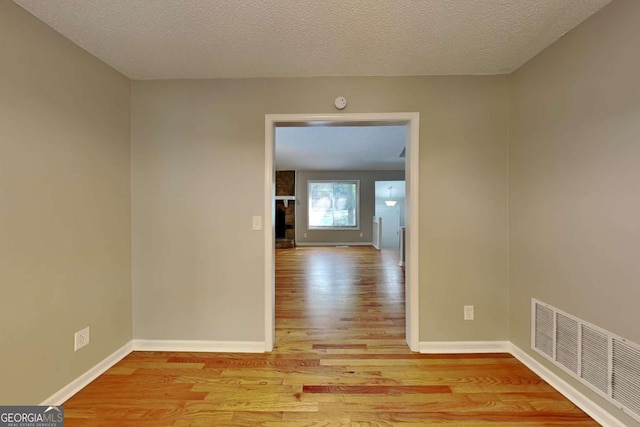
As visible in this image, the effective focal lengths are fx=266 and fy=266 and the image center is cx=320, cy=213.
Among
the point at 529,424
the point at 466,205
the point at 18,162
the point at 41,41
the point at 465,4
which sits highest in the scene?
the point at 465,4

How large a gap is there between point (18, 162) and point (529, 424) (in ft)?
10.3

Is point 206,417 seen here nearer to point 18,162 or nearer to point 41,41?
point 18,162

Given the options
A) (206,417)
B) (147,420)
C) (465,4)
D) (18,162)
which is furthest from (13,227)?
(465,4)

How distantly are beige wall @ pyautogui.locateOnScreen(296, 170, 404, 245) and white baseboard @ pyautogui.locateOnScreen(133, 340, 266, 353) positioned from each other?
22.1 ft

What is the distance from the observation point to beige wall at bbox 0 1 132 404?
1396 mm

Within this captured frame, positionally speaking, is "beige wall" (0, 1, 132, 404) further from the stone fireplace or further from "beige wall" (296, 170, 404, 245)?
"beige wall" (296, 170, 404, 245)

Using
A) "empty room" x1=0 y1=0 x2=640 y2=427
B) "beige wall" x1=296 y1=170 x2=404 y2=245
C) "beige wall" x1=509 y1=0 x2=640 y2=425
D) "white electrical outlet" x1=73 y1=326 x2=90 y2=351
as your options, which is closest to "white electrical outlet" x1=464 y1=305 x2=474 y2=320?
"empty room" x1=0 y1=0 x2=640 y2=427

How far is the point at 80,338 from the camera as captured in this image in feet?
5.90

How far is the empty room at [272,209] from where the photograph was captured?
1.44 meters

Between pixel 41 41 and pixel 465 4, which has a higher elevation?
pixel 465 4

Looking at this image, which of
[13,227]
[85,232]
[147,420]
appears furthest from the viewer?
[85,232]

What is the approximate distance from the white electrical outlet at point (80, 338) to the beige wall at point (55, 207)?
39mm

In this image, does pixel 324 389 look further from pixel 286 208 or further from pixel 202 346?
pixel 286 208

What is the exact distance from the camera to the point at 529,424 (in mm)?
1488
